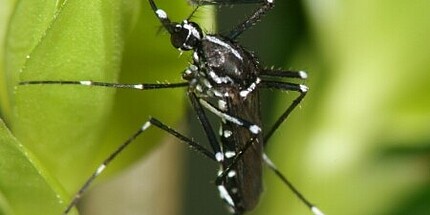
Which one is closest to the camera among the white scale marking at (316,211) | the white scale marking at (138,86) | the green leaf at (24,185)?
the green leaf at (24,185)

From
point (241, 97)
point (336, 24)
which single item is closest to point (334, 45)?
point (336, 24)

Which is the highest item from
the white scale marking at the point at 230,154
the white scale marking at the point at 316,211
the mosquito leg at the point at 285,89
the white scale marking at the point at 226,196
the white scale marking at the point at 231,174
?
the mosquito leg at the point at 285,89

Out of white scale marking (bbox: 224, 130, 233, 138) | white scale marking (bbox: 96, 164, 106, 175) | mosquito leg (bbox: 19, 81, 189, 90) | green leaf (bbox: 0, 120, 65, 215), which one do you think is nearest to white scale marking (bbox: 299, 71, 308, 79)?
white scale marking (bbox: 224, 130, 233, 138)

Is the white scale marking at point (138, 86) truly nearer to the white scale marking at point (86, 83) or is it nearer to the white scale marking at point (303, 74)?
the white scale marking at point (86, 83)

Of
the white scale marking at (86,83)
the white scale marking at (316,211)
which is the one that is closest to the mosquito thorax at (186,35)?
the white scale marking at (86,83)

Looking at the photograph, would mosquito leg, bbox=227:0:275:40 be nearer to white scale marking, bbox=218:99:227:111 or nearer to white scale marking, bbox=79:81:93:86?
white scale marking, bbox=218:99:227:111

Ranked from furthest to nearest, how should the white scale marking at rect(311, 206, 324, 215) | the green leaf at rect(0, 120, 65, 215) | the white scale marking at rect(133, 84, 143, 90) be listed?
the white scale marking at rect(311, 206, 324, 215) → the white scale marking at rect(133, 84, 143, 90) → the green leaf at rect(0, 120, 65, 215)

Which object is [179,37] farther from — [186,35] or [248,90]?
[248,90]
